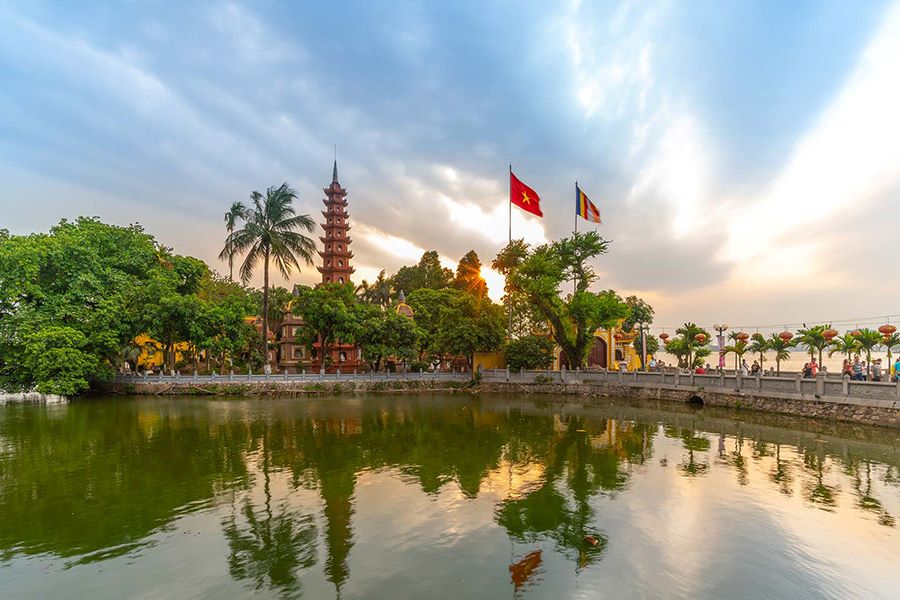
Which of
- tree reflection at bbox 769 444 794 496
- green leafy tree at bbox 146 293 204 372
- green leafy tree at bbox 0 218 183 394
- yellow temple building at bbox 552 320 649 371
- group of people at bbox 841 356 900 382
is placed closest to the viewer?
tree reflection at bbox 769 444 794 496

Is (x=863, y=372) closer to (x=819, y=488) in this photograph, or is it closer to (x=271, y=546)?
(x=819, y=488)

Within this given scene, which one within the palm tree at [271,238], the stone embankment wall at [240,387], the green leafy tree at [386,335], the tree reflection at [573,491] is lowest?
the stone embankment wall at [240,387]

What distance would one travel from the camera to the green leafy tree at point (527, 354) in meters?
34.5

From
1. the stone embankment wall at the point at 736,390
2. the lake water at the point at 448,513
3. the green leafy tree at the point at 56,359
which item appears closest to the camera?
the lake water at the point at 448,513

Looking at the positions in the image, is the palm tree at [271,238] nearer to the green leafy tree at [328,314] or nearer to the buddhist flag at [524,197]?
the green leafy tree at [328,314]

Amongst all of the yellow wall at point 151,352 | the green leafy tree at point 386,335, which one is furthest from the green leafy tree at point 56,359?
the green leafy tree at point 386,335

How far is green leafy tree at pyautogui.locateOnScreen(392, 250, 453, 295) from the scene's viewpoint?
207ft

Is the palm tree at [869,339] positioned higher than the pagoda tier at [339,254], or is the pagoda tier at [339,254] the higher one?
the pagoda tier at [339,254]

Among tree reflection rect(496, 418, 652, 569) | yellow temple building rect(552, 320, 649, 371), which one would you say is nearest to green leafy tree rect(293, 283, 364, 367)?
tree reflection rect(496, 418, 652, 569)

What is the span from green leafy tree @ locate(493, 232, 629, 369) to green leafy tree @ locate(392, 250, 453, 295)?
28.1 m

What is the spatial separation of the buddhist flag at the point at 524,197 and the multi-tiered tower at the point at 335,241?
24167 mm

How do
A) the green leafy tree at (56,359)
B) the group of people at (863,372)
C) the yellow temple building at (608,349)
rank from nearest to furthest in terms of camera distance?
the group of people at (863,372) → the green leafy tree at (56,359) → the yellow temple building at (608,349)

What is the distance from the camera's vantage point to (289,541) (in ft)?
25.8

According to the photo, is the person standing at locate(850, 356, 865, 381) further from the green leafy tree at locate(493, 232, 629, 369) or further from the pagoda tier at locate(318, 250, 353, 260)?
the pagoda tier at locate(318, 250, 353, 260)
